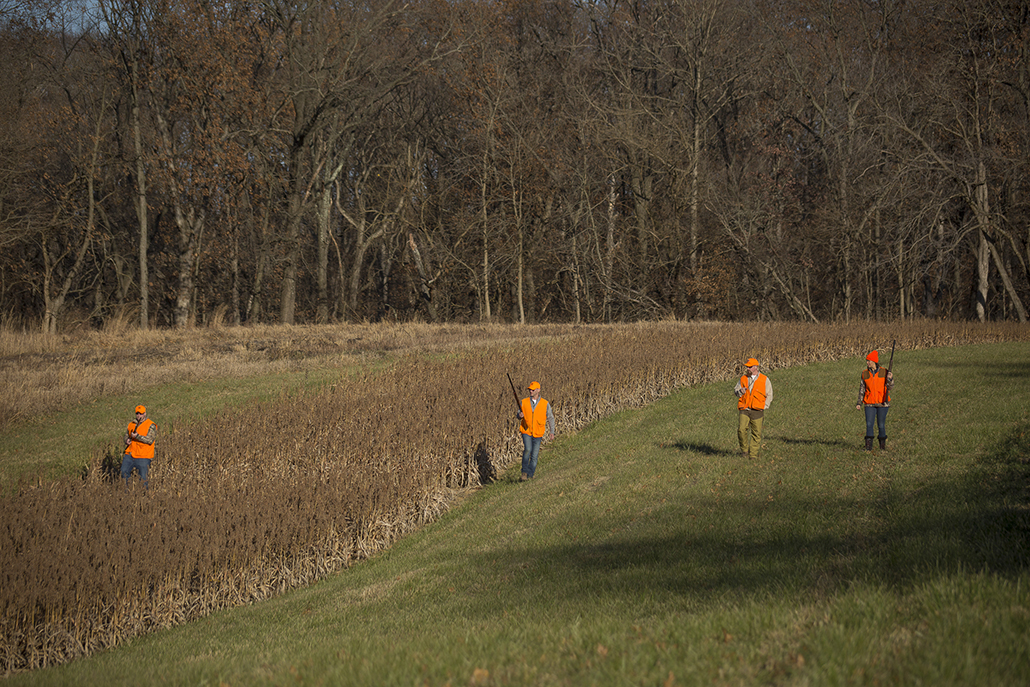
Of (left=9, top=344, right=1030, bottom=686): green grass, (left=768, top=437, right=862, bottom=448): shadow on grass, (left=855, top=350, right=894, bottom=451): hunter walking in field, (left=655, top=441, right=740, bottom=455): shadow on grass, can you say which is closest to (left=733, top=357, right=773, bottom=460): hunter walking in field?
(left=9, top=344, right=1030, bottom=686): green grass

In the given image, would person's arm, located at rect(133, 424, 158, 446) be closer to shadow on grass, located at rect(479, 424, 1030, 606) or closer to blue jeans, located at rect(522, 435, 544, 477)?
blue jeans, located at rect(522, 435, 544, 477)

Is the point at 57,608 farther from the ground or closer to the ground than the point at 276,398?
closer to the ground

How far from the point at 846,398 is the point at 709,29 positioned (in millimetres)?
28973

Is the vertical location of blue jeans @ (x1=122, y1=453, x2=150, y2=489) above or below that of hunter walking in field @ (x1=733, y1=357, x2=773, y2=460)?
below

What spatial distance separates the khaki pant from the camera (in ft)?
43.7

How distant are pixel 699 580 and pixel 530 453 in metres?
7.51

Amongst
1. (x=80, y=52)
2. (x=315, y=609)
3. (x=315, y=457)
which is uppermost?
(x=80, y=52)

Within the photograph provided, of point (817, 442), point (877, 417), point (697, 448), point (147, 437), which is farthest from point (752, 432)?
point (147, 437)

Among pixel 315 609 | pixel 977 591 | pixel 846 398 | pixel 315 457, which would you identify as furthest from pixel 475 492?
pixel 977 591

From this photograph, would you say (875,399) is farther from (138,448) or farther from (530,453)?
(138,448)

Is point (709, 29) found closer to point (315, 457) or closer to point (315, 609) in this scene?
point (315, 457)

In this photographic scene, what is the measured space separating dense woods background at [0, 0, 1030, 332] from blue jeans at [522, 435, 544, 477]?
76.3 feet

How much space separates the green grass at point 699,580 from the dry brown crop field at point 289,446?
2.18 ft

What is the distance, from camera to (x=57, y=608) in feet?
30.0
